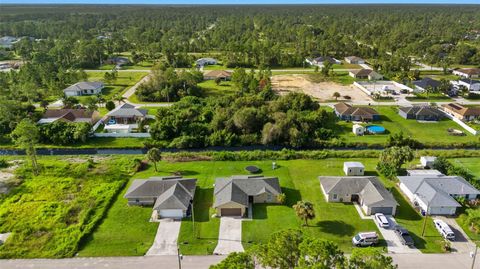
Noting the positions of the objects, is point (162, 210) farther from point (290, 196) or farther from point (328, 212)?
point (328, 212)

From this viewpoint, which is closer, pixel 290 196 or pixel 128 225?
pixel 128 225

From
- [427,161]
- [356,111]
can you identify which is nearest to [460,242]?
[427,161]

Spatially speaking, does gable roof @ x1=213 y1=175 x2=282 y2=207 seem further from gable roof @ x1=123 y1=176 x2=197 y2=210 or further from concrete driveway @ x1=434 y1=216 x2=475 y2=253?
concrete driveway @ x1=434 y1=216 x2=475 y2=253

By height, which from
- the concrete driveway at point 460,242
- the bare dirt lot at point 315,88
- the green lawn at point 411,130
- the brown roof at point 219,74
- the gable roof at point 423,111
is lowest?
the concrete driveway at point 460,242

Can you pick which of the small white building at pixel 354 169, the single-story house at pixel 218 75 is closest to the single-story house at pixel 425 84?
the single-story house at pixel 218 75

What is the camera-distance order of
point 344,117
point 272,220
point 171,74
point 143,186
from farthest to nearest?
point 171,74 → point 344,117 → point 143,186 → point 272,220

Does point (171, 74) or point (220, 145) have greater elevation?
point (171, 74)

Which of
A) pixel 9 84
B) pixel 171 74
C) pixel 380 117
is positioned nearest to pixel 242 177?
pixel 380 117

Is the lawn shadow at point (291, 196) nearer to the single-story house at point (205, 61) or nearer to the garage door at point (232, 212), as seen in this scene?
the garage door at point (232, 212)
